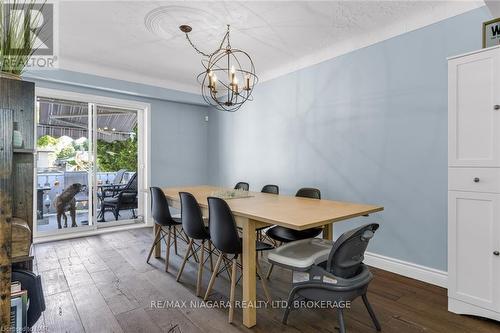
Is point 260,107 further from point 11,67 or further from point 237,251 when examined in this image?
point 11,67

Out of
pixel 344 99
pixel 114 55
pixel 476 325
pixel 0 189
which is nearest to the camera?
pixel 0 189

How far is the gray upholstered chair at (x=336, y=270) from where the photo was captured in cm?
168

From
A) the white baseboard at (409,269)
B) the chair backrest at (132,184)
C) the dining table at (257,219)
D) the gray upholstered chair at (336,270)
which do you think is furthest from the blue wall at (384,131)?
the chair backrest at (132,184)

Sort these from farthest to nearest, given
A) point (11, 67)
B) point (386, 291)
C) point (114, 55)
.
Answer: point (114, 55) → point (386, 291) → point (11, 67)

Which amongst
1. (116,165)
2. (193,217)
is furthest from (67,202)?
(193,217)

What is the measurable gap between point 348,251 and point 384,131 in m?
1.86

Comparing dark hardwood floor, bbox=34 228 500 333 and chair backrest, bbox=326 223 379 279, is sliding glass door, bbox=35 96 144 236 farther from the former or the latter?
chair backrest, bbox=326 223 379 279

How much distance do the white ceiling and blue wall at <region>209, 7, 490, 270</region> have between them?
17 cm

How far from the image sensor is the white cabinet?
1979 mm

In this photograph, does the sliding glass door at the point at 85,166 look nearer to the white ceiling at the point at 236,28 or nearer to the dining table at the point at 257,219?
the white ceiling at the point at 236,28

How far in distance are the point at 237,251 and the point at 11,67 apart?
1746mm

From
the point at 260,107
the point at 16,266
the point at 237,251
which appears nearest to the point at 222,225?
the point at 237,251

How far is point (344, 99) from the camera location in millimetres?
3436

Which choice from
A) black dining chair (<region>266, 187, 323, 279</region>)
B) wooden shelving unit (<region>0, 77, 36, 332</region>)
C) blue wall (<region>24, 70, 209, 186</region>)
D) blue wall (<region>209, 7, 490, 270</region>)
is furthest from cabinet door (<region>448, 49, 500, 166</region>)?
blue wall (<region>24, 70, 209, 186</region>)
